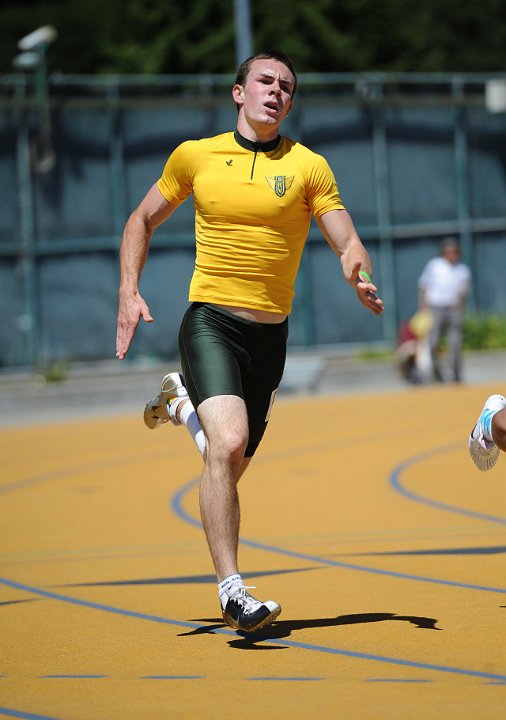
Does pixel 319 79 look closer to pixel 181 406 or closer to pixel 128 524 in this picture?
pixel 128 524

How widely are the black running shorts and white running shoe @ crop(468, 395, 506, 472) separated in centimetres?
93

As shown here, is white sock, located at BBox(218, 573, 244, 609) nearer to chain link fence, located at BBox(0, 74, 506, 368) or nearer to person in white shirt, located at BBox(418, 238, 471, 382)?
person in white shirt, located at BBox(418, 238, 471, 382)

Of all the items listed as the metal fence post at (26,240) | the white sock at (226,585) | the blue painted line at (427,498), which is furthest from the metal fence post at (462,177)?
the white sock at (226,585)

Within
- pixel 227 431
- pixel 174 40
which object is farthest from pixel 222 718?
pixel 174 40

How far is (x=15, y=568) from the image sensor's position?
829cm

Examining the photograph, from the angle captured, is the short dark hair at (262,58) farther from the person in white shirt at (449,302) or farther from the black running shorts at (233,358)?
the person in white shirt at (449,302)

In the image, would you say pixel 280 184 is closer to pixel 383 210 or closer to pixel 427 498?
pixel 427 498

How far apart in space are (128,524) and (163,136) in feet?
53.1

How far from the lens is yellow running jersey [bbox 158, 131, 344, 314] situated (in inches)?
257

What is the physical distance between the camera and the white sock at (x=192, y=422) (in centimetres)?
677

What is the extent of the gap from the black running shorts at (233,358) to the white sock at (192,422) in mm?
228

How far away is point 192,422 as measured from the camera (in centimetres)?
694

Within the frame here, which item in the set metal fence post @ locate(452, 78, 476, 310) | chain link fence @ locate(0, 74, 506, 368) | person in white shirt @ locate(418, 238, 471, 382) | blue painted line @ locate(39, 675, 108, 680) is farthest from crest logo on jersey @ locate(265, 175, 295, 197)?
metal fence post @ locate(452, 78, 476, 310)

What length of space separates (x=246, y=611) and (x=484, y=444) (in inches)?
55.7
